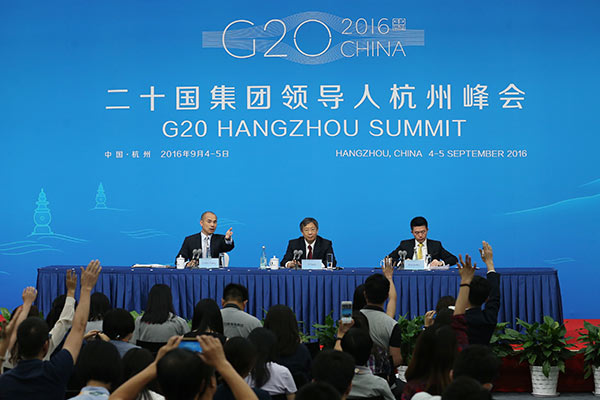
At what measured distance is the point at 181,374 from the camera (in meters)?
2.01

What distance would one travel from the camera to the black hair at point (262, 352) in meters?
2.87

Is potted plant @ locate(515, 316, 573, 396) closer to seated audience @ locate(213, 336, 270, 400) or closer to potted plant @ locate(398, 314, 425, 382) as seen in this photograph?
potted plant @ locate(398, 314, 425, 382)

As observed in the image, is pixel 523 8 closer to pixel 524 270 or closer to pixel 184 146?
pixel 524 270

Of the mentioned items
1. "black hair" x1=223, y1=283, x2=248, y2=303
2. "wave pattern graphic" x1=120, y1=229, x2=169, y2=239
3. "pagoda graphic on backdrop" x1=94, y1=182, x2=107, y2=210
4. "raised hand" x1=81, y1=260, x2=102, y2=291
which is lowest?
"black hair" x1=223, y1=283, x2=248, y2=303

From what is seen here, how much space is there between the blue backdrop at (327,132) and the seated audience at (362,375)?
214 inches

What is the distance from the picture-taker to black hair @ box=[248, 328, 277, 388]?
287 cm

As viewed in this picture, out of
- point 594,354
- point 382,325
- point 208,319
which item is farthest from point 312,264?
point 208,319

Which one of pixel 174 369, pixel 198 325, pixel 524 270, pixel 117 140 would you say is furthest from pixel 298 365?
pixel 117 140

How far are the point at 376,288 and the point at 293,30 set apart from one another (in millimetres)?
5029

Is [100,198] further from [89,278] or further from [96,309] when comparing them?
[89,278]

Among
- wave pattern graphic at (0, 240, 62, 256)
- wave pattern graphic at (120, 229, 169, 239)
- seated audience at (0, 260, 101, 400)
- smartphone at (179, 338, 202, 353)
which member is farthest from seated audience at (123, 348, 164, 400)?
wave pattern graphic at (0, 240, 62, 256)

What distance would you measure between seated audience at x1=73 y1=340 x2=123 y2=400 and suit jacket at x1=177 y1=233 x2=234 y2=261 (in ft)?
15.9

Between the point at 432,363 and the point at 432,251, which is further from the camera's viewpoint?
the point at 432,251

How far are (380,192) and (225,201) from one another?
1605 millimetres
